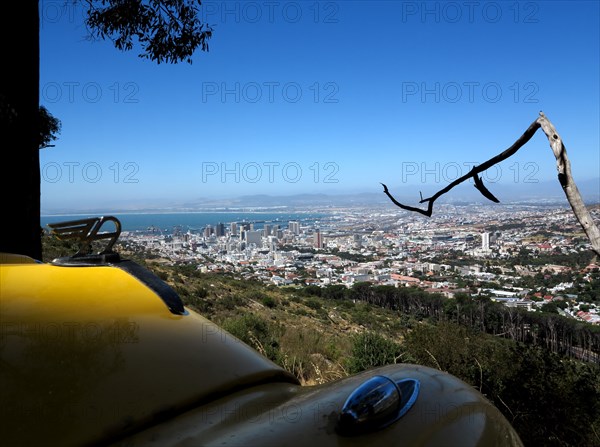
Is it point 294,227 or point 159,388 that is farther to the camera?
point 294,227

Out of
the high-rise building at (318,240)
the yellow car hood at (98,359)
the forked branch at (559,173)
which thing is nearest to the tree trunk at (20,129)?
the yellow car hood at (98,359)

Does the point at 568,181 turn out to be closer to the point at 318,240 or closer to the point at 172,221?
the point at 318,240

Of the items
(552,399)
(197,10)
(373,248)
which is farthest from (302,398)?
(373,248)

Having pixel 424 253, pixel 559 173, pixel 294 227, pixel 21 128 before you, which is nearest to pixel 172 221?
pixel 294 227

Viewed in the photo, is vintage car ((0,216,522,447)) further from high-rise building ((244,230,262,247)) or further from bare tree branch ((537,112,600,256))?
high-rise building ((244,230,262,247))

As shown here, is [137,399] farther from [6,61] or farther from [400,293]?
[400,293]
